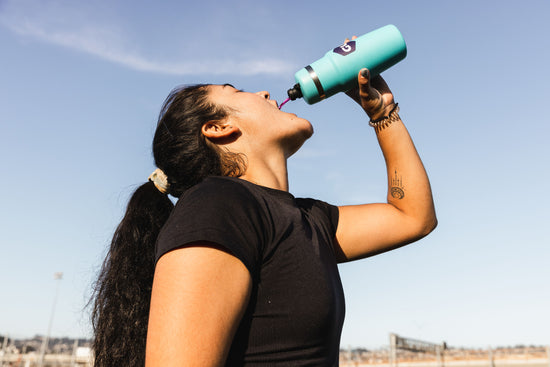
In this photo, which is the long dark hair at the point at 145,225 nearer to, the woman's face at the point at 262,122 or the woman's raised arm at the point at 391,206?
the woman's face at the point at 262,122

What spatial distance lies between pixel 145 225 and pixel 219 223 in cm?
74

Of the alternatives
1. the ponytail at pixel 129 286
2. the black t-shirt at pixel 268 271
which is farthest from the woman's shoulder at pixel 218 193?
the ponytail at pixel 129 286

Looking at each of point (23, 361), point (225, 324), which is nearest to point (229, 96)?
point (225, 324)

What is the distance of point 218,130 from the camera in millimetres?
1981

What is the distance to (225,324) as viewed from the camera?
45.7 inches

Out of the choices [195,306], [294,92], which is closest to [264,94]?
[294,92]

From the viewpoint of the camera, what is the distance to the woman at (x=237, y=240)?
3.81 ft

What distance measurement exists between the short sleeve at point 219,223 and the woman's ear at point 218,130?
58 cm

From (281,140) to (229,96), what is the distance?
324mm

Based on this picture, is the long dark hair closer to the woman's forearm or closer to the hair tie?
the hair tie

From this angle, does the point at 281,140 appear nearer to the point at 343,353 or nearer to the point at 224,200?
the point at 224,200

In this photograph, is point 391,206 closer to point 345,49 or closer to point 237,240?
point 345,49

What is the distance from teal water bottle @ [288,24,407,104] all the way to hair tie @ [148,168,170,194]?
800 millimetres

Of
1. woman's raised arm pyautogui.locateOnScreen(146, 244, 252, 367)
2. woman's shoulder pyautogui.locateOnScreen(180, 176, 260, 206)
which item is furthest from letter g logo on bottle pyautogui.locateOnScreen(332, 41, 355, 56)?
woman's raised arm pyautogui.locateOnScreen(146, 244, 252, 367)
